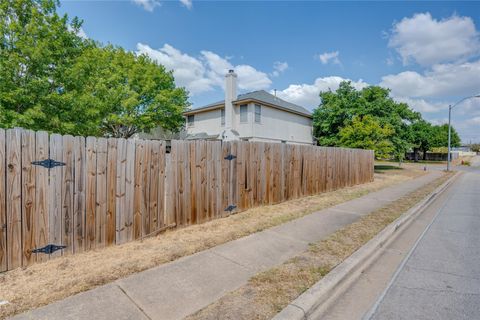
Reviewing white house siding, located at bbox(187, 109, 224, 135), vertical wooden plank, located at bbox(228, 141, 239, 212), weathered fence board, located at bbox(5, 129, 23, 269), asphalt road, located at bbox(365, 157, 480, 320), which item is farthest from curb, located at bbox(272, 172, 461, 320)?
white house siding, located at bbox(187, 109, 224, 135)

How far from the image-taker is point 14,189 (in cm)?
335

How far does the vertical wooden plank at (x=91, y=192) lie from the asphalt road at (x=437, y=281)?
158 inches

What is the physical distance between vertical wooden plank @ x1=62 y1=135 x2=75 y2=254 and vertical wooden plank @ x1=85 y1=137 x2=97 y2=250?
0.21 metres

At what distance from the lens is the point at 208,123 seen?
72.7 feet

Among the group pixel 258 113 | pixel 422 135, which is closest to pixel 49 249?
pixel 258 113

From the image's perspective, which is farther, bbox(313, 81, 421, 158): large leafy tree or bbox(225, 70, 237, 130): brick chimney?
bbox(313, 81, 421, 158): large leafy tree

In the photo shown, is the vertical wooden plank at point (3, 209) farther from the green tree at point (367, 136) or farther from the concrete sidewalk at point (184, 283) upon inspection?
the green tree at point (367, 136)

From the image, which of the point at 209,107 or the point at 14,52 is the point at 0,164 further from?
the point at 209,107

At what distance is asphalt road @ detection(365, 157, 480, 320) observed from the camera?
2812 mm

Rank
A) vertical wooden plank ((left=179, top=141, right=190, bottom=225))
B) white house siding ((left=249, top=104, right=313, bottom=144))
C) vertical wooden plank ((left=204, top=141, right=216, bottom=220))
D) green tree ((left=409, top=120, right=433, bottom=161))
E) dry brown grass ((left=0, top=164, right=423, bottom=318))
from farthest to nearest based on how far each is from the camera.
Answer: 1. green tree ((left=409, top=120, right=433, bottom=161))
2. white house siding ((left=249, top=104, right=313, bottom=144))
3. vertical wooden plank ((left=204, top=141, right=216, bottom=220))
4. vertical wooden plank ((left=179, top=141, right=190, bottom=225))
5. dry brown grass ((left=0, top=164, right=423, bottom=318))

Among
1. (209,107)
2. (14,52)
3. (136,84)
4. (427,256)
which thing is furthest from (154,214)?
(136,84)

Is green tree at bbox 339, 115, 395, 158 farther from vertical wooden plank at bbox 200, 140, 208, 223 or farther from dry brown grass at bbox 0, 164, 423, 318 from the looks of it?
vertical wooden plank at bbox 200, 140, 208, 223

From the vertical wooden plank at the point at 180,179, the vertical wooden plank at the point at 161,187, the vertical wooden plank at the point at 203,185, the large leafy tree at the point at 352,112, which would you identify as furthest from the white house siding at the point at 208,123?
the vertical wooden plank at the point at 161,187

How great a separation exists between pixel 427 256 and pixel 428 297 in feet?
5.30
